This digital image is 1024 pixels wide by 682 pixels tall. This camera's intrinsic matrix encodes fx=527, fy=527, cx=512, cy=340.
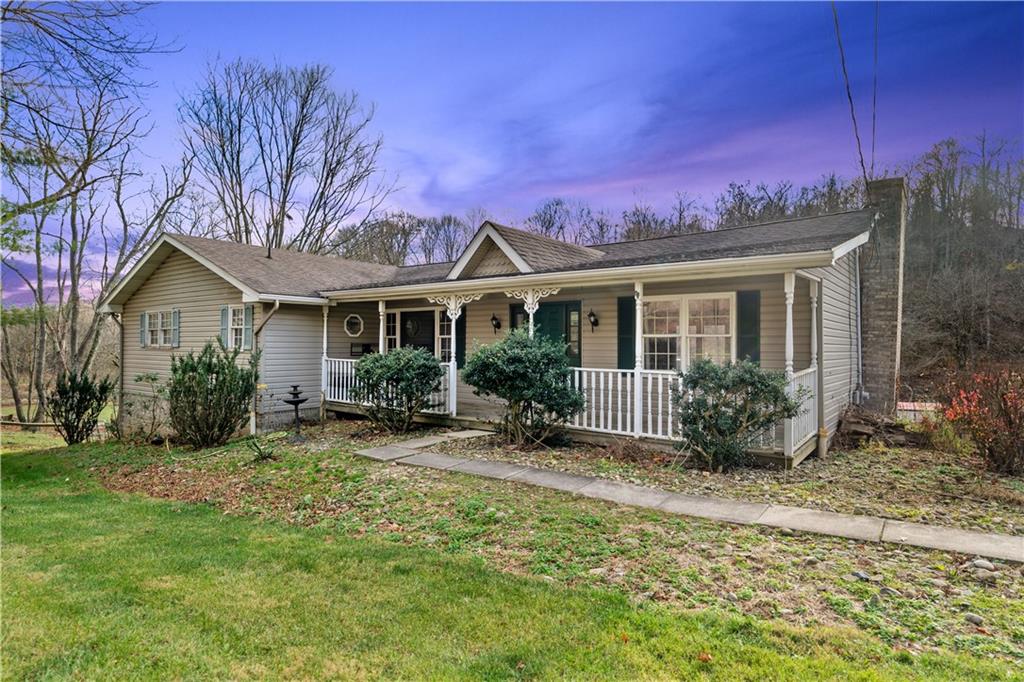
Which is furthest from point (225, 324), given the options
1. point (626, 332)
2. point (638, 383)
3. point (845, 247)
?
point (845, 247)

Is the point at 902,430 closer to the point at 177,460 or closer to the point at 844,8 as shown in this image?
the point at 844,8

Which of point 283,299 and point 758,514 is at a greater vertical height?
point 283,299

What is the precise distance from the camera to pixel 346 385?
11633mm

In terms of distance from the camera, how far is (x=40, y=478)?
8969mm

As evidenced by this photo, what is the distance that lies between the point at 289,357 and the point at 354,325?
1826 mm

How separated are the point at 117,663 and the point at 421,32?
979 cm

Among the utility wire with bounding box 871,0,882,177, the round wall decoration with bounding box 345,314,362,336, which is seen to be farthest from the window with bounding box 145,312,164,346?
the utility wire with bounding box 871,0,882,177

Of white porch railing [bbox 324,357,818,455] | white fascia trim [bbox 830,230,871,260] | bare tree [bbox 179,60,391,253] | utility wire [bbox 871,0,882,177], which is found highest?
bare tree [bbox 179,60,391,253]

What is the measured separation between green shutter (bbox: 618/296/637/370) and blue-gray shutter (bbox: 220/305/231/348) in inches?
370

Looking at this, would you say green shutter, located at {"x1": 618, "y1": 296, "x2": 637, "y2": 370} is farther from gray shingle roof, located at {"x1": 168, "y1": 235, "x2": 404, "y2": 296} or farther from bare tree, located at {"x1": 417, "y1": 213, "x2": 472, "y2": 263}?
bare tree, located at {"x1": 417, "y1": 213, "x2": 472, "y2": 263}

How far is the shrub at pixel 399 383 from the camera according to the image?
959cm

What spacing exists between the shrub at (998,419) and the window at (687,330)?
126 inches

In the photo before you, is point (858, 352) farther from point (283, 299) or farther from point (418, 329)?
point (283, 299)

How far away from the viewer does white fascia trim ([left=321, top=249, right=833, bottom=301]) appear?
22.2 feet
